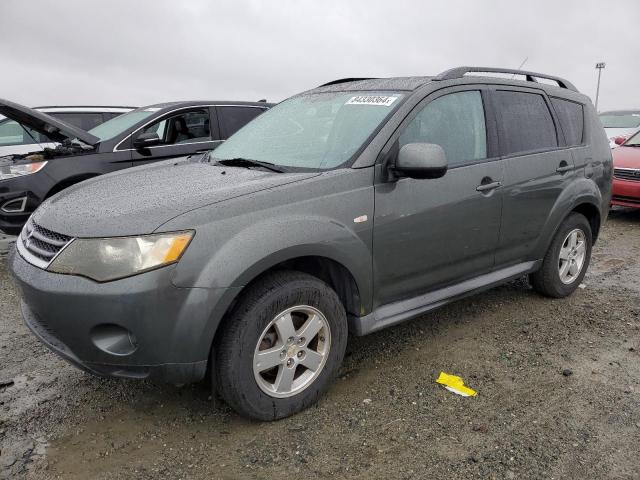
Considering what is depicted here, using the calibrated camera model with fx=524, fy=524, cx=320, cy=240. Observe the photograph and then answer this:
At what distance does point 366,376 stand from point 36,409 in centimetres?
180

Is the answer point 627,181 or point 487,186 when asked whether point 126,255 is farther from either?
point 627,181

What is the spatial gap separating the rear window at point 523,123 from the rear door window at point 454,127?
21 centimetres

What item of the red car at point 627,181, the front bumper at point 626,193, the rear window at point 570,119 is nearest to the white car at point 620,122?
the red car at point 627,181

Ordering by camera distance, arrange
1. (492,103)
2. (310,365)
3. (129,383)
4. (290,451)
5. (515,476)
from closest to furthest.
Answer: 1. (515,476)
2. (290,451)
3. (310,365)
4. (129,383)
5. (492,103)

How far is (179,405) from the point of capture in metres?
2.79

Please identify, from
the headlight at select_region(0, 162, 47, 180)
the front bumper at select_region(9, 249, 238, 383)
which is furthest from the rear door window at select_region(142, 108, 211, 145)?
the front bumper at select_region(9, 249, 238, 383)

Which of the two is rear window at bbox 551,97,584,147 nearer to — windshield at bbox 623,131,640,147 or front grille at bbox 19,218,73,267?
front grille at bbox 19,218,73,267

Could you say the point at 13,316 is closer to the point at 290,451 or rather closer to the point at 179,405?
the point at 179,405

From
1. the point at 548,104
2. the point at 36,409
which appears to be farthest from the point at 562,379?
the point at 36,409

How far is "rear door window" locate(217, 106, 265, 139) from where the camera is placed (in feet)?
21.4

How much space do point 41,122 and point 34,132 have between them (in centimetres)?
300

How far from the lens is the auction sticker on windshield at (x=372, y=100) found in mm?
3051

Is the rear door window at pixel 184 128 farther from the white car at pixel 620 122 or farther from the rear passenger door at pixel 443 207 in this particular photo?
the white car at pixel 620 122

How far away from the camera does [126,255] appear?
2.17 metres
